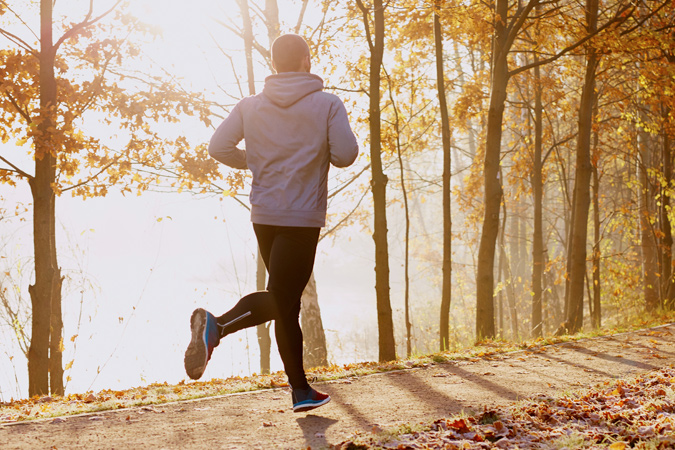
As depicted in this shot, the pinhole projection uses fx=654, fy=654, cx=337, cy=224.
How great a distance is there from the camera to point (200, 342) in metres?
3.43

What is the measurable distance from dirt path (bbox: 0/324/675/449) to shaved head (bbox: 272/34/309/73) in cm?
199

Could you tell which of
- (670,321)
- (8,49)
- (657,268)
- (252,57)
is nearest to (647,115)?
(657,268)

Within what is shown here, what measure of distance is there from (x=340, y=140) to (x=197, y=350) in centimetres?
134

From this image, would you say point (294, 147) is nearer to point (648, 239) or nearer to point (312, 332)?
point (312, 332)

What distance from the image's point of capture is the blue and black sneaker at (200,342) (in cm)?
338

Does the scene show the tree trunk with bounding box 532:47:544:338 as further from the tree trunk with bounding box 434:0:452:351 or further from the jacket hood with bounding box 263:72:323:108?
the jacket hood with bounding box 263:72:323:108

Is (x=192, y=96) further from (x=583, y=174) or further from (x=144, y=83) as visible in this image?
(x=583, y=174)

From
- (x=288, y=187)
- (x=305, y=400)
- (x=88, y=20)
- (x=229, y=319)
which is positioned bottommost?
(x=305, y=400)

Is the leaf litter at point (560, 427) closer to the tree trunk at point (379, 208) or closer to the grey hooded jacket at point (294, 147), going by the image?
the grey hooded jacket at point (294, 147)

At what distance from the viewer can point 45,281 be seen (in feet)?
24.2

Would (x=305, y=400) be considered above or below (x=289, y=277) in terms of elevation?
below

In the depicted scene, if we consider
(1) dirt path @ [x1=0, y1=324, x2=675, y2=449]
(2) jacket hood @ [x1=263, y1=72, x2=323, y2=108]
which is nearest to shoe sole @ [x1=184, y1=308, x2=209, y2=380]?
(1) dirt path @ [x1=0, y1=324, x2=675, y2=449]

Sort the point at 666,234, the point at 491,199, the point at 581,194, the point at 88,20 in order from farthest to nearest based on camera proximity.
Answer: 1. the point at 666,234
2. the point at 581,194
3. the point at 491,199
4. the point at 88,20

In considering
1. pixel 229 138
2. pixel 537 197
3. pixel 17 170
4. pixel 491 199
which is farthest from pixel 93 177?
pixel 537 197
